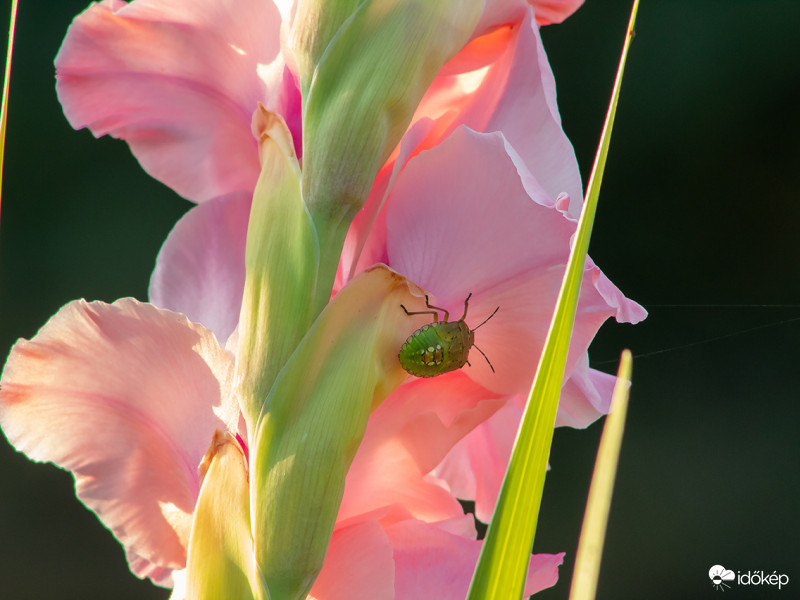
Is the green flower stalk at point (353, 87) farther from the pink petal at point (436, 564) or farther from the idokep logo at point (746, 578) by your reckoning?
the idokep logo at point (746, 578)

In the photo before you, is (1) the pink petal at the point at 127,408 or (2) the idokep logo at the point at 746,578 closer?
(1) the pink petal at the point at 127,408

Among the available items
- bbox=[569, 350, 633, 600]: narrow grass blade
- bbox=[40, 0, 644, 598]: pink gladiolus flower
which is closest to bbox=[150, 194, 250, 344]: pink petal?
bbox=[40, 0, 644, 598]: pink gladiolus flower

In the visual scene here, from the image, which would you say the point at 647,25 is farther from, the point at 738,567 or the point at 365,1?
the point at 365,1

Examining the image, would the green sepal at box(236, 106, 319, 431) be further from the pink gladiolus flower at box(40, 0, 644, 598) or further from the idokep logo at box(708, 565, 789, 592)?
the idokep logo at box(708, 565, 789, 592)

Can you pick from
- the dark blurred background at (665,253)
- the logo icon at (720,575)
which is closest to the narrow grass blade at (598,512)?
the logo icon at (720,575)

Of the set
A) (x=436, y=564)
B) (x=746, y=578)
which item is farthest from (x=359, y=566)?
(x=746, y=578)

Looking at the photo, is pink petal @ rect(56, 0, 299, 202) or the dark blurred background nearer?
pink petal @ rect(56, 0, 299, 202)
